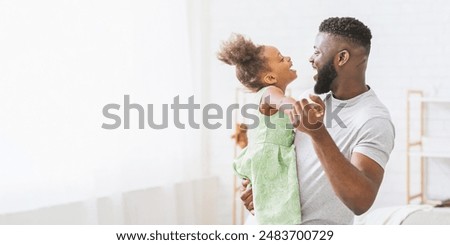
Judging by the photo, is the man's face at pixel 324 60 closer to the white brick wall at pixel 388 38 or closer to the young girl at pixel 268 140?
the young girl at pixel 268 140

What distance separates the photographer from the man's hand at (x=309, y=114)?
94 centimetres

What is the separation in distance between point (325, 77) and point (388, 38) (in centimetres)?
118

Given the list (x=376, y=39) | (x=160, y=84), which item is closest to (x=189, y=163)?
(x=160, y=84)

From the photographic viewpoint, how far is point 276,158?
3.70 ft

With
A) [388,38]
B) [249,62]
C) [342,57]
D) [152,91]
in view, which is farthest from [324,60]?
[152,91]

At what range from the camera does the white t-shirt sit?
39.5 inches

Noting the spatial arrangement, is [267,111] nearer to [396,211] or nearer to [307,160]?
[307,160]

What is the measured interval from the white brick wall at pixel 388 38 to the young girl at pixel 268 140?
909 mm

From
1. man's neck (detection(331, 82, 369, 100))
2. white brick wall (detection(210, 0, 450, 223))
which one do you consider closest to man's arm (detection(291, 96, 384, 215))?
man's neck (detection(331, 82, 369, 100))

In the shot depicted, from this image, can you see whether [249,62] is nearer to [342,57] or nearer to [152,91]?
[342,57]

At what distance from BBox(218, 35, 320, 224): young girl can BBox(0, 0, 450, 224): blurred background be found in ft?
3.02

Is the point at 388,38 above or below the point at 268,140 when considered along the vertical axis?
above

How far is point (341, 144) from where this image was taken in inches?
41.9

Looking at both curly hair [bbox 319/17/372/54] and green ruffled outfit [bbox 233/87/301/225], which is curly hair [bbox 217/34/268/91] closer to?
green ruffled outfit [bbox 233/87/301/225]
